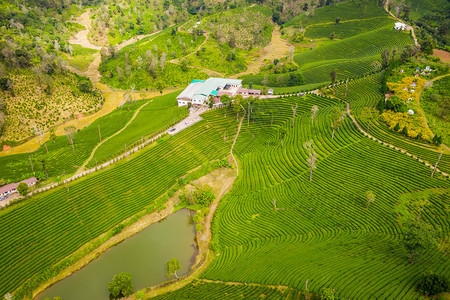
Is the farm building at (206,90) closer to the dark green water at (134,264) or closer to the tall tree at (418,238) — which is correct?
the dark green water at (134,264)

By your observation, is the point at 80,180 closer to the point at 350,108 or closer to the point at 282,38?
the point at 350,108

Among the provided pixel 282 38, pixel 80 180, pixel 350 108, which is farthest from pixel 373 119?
pixel 282 38

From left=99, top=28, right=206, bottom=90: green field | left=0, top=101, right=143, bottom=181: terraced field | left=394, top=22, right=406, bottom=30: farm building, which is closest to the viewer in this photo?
left=0, top=101, right=143, bottom=181: terraced field

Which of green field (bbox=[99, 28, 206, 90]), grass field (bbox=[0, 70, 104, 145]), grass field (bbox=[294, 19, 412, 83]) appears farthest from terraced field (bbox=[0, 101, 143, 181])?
grass field (bbox=[294, 19, 412, 83])

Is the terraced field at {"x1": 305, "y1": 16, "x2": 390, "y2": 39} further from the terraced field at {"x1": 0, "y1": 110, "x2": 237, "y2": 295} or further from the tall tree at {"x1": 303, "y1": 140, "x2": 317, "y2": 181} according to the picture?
the terraced field at {"x1": 0, "y1": 110, "x2": 237, "y2": 295}

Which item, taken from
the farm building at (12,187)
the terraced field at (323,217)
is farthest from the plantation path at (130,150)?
the terraced field at (323,217)

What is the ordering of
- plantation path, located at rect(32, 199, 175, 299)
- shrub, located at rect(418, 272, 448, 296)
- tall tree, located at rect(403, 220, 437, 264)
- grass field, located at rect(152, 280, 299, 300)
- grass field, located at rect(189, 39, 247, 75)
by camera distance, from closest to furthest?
shrub, located at rect(418, 272, 448, 296) → grass field, located at rect(152, 280, 299, 300) → tall tree, located at rect(403, 220, 437, 264) → plantation path, located at rect(32, 199, 175, 299) → grass field, located at rect(189, 39, 247, 75)

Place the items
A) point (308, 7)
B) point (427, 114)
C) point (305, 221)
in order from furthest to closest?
point (308, 7)
point (427, 114)
point (305, 221)

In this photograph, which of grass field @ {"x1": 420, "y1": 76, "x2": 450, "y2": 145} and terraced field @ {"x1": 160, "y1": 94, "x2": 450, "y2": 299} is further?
grass field @ {"x1": 420, "y1": 76, "x2": 450, "y2": 145}
